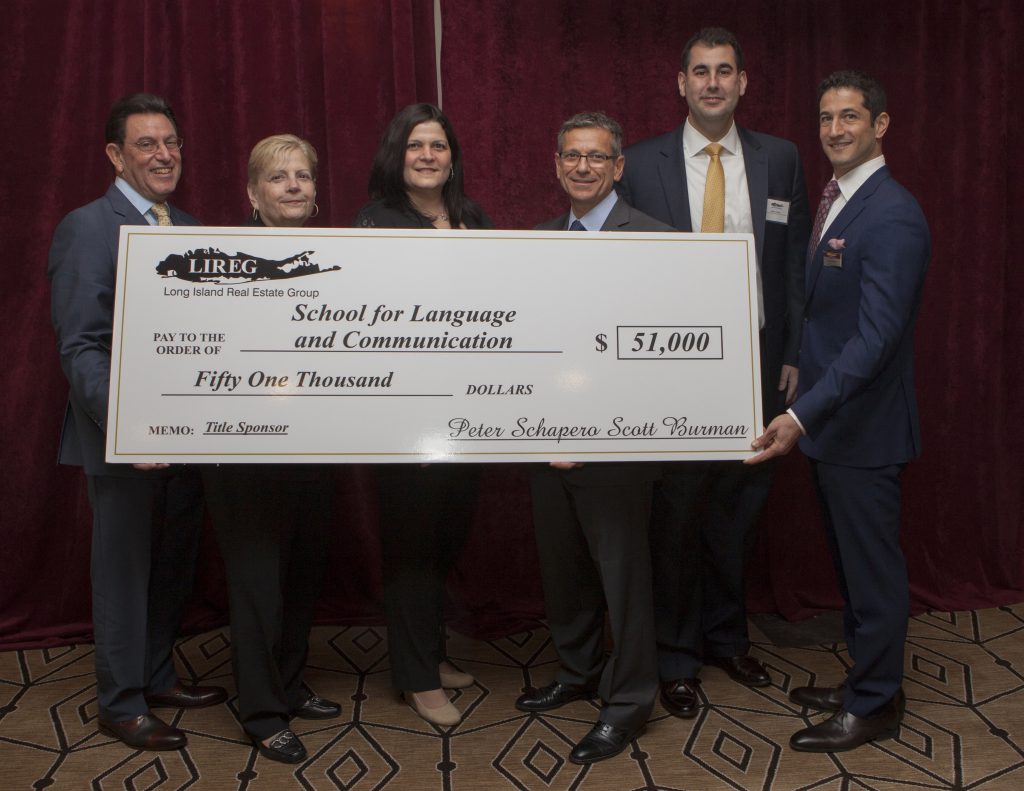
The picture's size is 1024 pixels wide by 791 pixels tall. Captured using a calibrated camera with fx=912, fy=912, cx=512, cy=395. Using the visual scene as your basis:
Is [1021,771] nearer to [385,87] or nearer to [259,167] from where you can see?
[259,167]

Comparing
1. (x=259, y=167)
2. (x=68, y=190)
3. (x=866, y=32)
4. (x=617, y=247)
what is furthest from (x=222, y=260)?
(x=866, y=32)

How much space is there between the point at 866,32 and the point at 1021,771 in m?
2.40

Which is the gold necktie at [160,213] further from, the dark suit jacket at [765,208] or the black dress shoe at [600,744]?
the black dress shoe at [600,744]

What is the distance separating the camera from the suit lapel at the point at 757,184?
2.52 m

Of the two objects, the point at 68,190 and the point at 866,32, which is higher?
the point at 866,32

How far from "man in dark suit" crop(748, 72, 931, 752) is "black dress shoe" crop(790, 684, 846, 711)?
0.54ft

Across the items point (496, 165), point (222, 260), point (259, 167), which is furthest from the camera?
point (496, 165)

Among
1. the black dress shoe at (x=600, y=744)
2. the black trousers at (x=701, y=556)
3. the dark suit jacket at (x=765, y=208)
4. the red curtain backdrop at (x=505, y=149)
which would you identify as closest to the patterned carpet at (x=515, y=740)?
the black dress shoe at (x=600, y=744)

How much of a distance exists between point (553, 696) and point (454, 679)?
0.31 metres

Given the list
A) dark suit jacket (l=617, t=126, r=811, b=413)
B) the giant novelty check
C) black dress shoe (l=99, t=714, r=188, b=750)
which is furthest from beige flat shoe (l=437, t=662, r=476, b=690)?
dark suit jacket (l=617, t=126, r=811, b=413)

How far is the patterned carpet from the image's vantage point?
2143 millimetres

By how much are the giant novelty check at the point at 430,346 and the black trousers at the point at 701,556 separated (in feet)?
1.39

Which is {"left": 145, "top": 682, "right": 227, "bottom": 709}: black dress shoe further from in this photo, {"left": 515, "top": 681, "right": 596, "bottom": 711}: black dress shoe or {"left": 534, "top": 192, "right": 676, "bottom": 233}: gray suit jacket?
{"left": 534, "top": 192, "right": 676, "bottom": 233}: gray suit jacket

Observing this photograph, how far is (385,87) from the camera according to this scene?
3047 mm
